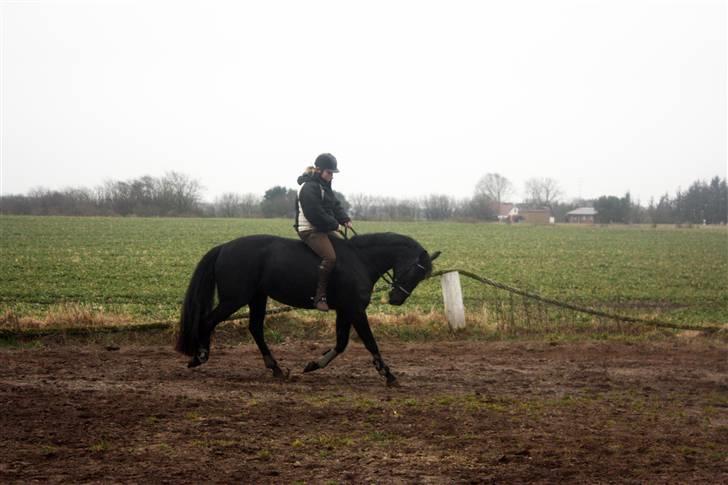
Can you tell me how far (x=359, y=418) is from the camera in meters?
6.94

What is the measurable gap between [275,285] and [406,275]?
179 cm

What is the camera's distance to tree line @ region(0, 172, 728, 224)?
10069 cm

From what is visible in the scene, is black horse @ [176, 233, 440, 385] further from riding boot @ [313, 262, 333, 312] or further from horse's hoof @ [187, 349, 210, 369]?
riding boot @ [313, 262, 333, 312]

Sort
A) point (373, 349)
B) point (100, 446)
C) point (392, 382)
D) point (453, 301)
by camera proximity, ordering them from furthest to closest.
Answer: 1. point (453, 301)
2. point (373, 349)
3. point (392, 382)
4. point (100, 446)

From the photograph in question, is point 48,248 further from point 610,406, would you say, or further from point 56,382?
point 610,406

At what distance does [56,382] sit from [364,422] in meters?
3.95

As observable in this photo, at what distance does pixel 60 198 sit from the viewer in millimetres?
101188

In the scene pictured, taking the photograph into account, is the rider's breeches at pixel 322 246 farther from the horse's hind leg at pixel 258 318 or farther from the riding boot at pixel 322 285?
the horse's hind leg at pixel 258 318

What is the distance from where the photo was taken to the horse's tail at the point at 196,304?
8953 mm

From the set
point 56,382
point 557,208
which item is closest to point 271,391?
point 56,382

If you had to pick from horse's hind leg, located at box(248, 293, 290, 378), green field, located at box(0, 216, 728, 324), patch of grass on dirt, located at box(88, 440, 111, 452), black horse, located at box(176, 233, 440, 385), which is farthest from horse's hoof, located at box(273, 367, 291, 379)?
green field, located at box(0, 216, 728, 324)

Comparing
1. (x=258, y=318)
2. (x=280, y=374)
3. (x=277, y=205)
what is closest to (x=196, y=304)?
(x=258, y=318)

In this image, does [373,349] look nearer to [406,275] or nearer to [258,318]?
[406,275]

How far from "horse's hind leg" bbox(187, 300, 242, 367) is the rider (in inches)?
44.9
